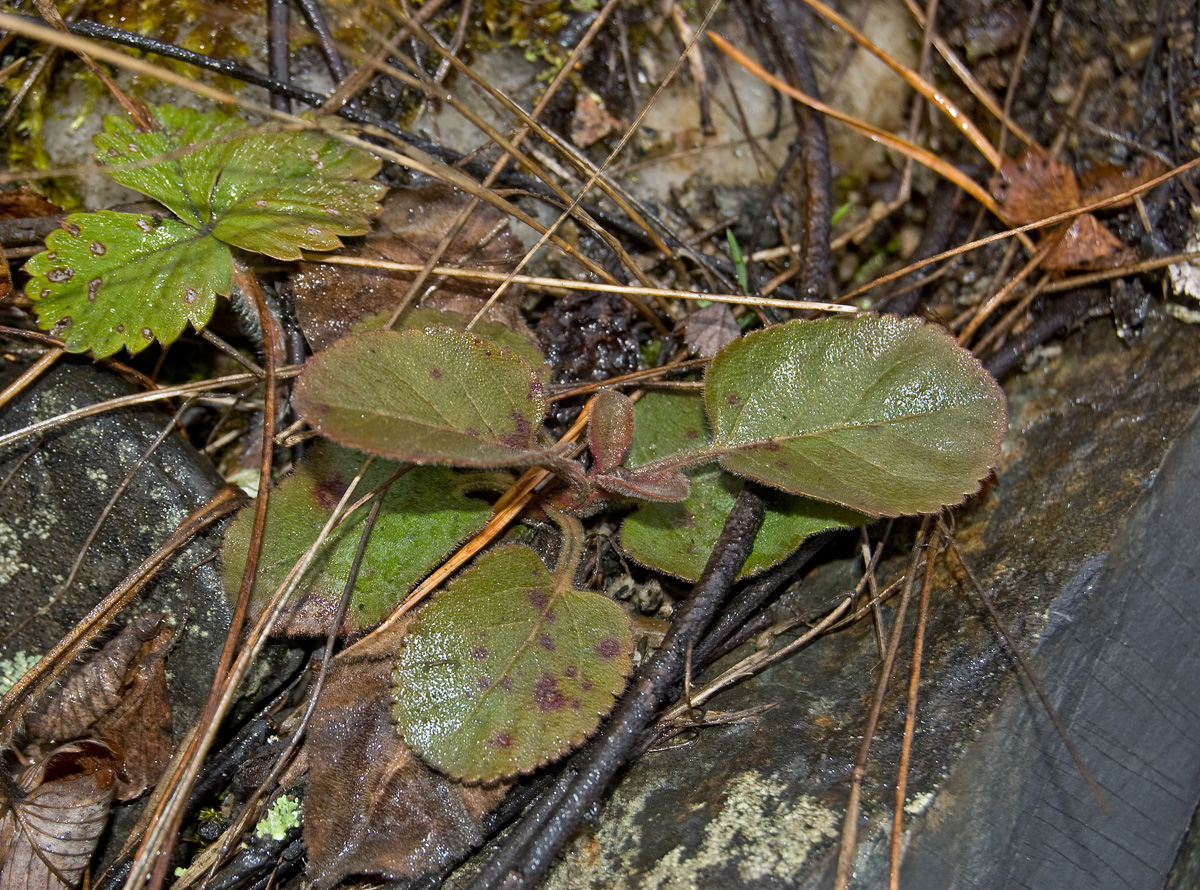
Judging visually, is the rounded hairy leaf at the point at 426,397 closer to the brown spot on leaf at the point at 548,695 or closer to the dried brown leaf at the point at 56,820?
the brown spot on leaf at the point at 548,695

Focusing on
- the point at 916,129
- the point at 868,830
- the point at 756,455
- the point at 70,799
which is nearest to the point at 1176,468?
the point at 756,455

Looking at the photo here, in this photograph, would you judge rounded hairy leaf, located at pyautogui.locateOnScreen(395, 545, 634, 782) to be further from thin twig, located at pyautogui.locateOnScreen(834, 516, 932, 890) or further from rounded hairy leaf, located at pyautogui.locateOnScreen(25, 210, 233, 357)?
rounded hairy leaf, located at pyautogui.locateOnScreen(25, 210, 233, 357)

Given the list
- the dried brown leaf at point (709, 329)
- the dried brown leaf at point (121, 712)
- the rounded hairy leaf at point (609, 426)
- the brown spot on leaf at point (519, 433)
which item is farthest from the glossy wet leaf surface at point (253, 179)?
the dried brown leaf at point (121, 712)

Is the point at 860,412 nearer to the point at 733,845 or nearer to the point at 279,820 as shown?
the point at 733,845

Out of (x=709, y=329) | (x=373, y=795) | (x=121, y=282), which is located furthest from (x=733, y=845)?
(x=121, y=282)

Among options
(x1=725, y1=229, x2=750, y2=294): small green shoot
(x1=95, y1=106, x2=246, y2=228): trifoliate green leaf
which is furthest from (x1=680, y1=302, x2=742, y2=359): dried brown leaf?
(x1=95, y1=106, x2=246, y2=228): trifoliate green leaf

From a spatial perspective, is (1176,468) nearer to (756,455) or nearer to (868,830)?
(756,455)

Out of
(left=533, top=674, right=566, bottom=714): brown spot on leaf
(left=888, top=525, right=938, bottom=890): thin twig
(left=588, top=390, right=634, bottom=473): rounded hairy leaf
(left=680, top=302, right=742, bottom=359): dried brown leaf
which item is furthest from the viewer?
(left=680, top=302, right=742, bottom=359): dried brown leaf
